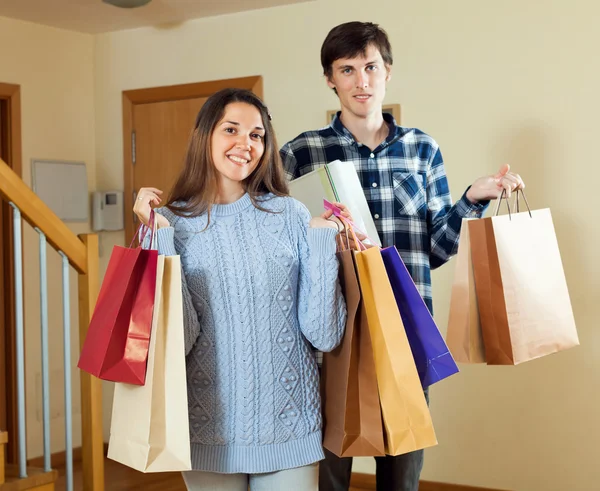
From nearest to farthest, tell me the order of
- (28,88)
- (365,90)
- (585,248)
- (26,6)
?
(365,90) → (585,248) → (26,6) → (28,88)

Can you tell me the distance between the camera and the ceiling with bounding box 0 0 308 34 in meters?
3.87

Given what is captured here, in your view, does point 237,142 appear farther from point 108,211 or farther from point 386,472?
point 108,211

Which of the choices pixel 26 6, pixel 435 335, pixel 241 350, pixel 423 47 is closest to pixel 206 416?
pixel 241 350

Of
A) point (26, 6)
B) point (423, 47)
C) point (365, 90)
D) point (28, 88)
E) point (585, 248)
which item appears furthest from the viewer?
point (28, 88)

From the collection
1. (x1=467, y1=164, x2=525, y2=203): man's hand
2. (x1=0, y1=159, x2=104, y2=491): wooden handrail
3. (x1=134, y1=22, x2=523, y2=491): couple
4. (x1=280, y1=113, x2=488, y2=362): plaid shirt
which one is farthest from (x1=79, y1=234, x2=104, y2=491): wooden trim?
(x1=467, y1=164, x2=525, y2=203): man's hand

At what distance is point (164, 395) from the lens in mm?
1554

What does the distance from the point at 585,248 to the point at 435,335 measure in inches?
73.5

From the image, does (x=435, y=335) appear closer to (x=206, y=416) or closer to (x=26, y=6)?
(x=206, y=416)

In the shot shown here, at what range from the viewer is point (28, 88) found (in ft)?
13.8

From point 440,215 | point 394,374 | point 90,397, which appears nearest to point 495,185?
point 440,215

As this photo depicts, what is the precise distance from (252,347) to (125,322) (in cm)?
25

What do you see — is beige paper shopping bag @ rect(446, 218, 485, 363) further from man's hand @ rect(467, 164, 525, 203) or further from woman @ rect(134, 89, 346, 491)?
woman @ rect(134, 89, 346, 491)

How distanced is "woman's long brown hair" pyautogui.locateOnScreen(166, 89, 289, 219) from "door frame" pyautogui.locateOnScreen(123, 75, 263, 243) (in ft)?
7.66

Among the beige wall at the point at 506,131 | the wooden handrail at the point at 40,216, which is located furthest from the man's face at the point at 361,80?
the beige wall at the point at 506,131
